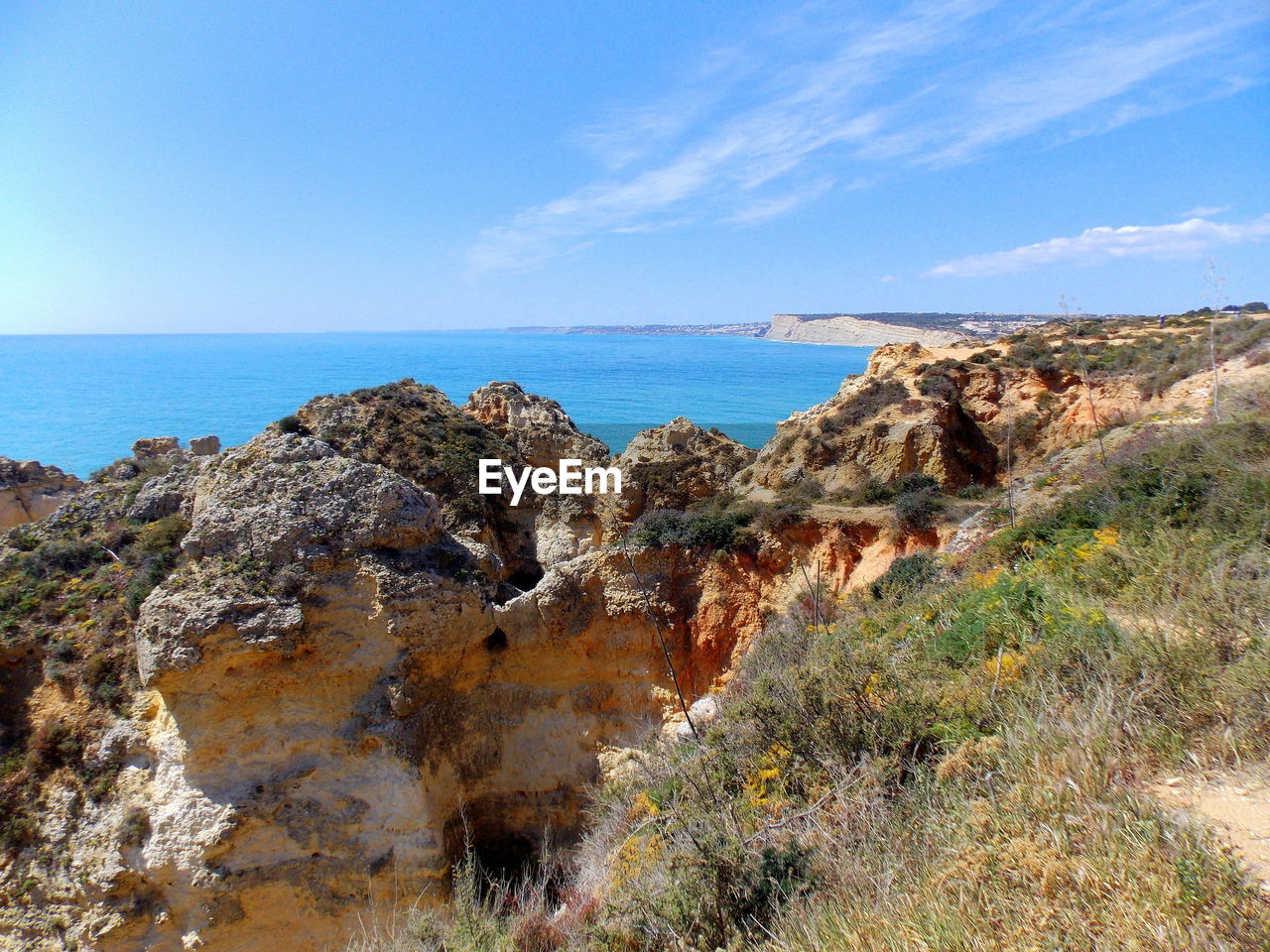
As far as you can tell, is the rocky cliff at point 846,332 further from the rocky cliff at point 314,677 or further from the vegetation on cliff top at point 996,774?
the vegetation on cliff top at point 996,774

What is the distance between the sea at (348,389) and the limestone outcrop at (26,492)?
20973 mm

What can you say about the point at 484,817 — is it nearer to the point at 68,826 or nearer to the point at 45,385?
the point at 68,826


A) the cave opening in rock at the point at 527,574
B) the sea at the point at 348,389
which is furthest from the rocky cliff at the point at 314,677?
the sea at the point at 348,389

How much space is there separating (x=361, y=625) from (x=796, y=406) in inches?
2174

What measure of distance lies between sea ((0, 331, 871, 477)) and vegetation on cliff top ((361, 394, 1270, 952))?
2552 centimetres

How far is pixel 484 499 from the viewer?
1700cm

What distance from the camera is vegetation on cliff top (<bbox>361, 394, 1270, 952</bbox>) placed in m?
2.42

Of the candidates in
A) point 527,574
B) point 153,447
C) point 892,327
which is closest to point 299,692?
point 527,574

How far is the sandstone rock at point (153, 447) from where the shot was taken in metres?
20.7

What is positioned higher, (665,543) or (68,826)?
(665,543)

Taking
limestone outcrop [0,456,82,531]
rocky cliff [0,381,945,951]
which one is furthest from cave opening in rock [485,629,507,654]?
limestone outcrop [0,456,82,531]

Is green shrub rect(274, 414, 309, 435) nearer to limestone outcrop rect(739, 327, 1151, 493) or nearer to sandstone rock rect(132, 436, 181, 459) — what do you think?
sandstone rock rect(132, 436, 181, 459)

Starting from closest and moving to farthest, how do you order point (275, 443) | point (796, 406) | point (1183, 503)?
point (1183, 503)
point (275, 443)
point (796, 406)

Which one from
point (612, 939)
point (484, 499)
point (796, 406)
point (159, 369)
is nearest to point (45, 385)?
point (159, 369)
